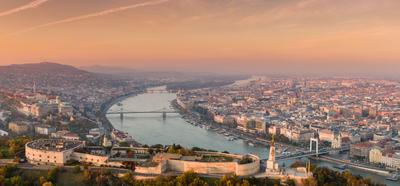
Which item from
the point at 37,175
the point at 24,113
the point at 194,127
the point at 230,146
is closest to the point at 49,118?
the point at 24,113

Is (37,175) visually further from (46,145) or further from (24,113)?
(24,113)

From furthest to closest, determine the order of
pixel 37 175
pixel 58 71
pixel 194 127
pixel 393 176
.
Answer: pixel 58 71
pixel 194 127
pixel 393 176
pixel 37 175

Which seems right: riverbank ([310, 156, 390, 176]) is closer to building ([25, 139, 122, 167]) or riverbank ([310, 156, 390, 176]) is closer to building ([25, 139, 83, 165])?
building ([25, 139, 122, 167])

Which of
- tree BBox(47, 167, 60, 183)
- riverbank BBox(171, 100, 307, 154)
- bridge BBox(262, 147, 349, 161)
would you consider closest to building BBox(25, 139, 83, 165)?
tree BBox(47, 167, 60, 183)

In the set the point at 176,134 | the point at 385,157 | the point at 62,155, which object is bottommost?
the point at 385,157

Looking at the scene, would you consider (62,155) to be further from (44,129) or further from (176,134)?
(176,134)

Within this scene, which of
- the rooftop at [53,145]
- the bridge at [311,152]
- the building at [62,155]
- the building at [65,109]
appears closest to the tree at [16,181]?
the building at [62,155]

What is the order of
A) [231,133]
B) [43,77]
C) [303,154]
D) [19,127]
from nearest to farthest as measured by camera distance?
[303,154] < [19,127] < [231,133] < [43,77]

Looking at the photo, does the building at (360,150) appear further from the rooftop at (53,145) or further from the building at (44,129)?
the building at (44,129)

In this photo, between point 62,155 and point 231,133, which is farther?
point 231,133

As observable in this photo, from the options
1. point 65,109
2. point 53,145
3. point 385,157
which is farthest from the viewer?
point 65,109

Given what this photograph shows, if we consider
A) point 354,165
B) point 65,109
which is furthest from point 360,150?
point 65,109
